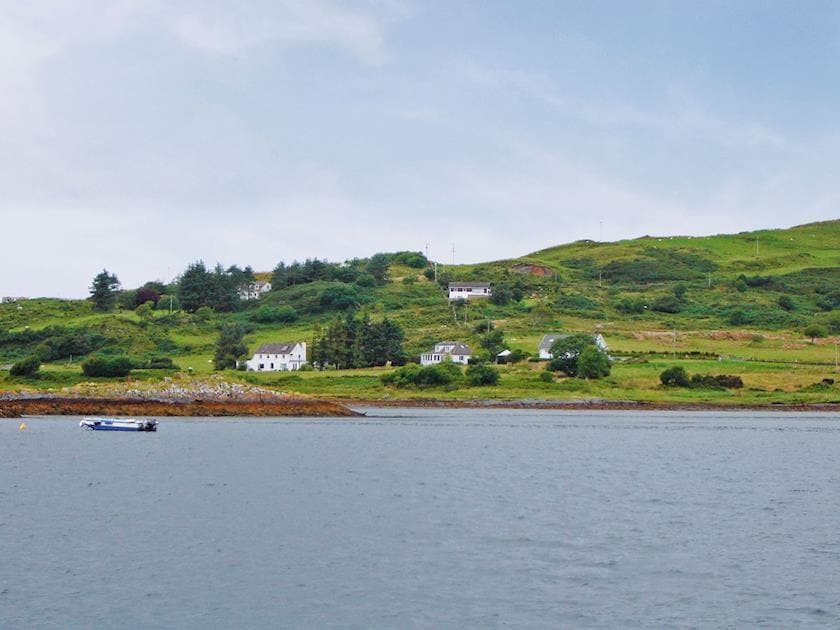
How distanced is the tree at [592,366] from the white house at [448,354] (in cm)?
2273

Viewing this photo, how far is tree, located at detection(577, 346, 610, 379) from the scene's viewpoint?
379ft

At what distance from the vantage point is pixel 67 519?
121 feet

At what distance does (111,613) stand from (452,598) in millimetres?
8270

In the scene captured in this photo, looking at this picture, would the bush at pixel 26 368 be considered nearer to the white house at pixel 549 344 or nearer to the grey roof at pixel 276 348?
the grey roof at pixel 276 348

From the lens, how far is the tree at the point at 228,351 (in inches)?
5448

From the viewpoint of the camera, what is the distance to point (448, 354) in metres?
139

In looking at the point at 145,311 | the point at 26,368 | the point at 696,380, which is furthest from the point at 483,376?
the point at 145,311

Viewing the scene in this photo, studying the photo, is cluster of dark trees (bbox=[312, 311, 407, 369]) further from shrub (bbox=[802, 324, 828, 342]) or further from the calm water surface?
the calm water surface

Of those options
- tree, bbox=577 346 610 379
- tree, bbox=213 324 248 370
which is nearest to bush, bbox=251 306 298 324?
tree, bbox=213 324 248 370

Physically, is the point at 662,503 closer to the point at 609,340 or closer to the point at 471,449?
the point at 471,449

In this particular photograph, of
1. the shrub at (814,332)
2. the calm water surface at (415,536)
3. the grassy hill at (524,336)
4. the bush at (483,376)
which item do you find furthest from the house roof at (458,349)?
the calm water surface at (415,536)

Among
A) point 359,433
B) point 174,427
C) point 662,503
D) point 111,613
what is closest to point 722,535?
point 662,503

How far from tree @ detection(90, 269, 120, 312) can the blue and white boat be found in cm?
11230

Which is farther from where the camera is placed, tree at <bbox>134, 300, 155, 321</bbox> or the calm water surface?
tree at <bbox>134, 300, 155, 321</bbox>
